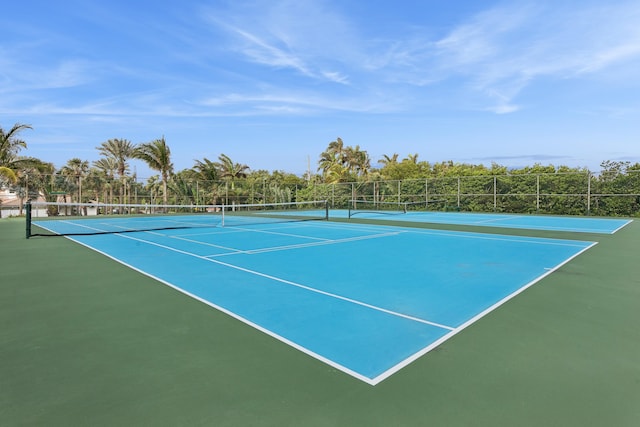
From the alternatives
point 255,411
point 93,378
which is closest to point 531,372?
point 255,411

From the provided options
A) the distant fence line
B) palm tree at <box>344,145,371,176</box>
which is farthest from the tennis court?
palm tree at <box>344,145,371,176</box>

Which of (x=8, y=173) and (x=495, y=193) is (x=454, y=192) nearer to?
(x=495, y=193)

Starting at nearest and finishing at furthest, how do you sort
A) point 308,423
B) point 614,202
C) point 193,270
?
point 308,423
point 193,270
point 614,202

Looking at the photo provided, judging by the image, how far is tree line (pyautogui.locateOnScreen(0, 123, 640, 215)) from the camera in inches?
905

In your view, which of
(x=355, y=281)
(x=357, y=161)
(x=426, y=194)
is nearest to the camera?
(x=355, y=281)

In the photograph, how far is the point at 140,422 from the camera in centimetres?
231

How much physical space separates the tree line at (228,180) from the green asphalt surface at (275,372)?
2196cm

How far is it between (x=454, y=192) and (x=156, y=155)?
2375 cm

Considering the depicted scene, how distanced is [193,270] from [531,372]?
562 centimetres

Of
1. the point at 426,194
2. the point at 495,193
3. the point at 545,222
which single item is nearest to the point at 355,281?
the point at 545,222

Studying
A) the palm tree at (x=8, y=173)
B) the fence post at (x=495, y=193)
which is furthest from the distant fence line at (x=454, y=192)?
the palm tree at (x=8, y=173)

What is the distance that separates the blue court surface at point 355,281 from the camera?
367 cm

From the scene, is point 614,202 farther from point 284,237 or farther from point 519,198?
point 284,237

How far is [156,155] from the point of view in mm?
30469
